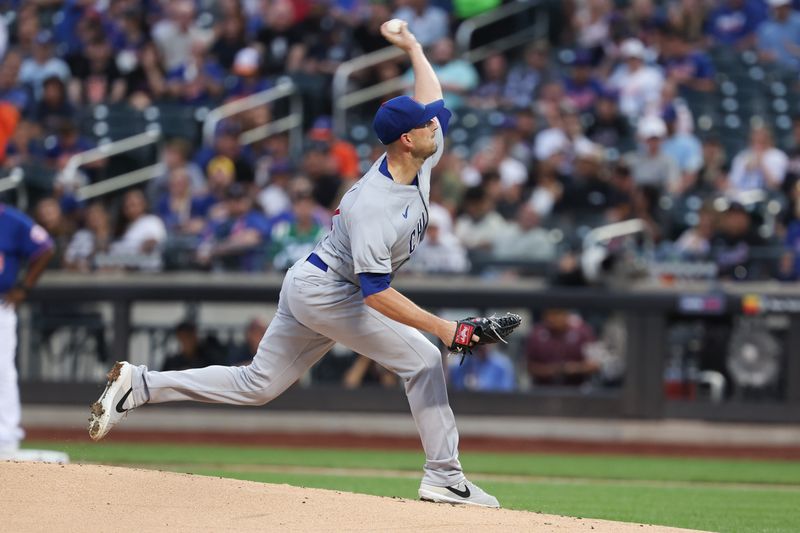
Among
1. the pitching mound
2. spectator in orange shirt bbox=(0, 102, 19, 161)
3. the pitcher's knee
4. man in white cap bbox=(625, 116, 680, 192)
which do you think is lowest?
the pitching mound

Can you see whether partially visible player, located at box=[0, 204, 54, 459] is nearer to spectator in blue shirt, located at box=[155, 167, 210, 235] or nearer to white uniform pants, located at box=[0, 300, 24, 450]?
white uniform pants, located at box=[0, 300, 24, 450]

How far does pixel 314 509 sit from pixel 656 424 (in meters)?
7.36

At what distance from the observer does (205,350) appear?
43.6 feet

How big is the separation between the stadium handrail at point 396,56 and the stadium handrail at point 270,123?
1.64 ft

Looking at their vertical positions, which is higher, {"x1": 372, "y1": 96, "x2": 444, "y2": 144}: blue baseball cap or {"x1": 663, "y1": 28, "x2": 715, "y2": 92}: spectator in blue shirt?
{"x1": 663, "y1": 28, "x2": 715, "y2": 92}: spectator in blue shirt

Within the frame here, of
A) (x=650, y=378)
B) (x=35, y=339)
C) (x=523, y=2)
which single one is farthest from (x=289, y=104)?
(x=650, y=378)

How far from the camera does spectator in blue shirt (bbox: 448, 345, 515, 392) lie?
13109 millimetres

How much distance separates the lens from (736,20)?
1714 centimetres

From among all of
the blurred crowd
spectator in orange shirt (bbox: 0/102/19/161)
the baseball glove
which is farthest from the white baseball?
spectator in orange shirt (bbox: 0/102/19/161)

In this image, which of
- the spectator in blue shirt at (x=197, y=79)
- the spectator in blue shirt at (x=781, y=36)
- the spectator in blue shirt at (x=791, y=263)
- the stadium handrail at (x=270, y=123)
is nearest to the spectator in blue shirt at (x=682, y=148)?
the spectator in blue shirt at (x=791, y=263)

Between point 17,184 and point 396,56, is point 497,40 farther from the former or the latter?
point 17,184

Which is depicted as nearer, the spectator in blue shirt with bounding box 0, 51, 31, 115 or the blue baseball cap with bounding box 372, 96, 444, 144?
the blue baseball cap with bounding box 372, 96, 444, 144

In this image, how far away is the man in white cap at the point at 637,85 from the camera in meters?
15.8

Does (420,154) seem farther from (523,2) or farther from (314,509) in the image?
(523,2)
